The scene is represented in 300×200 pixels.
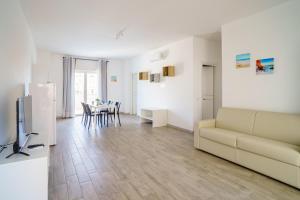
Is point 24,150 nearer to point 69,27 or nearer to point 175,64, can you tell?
point 69,27

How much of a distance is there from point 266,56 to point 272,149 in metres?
1.85

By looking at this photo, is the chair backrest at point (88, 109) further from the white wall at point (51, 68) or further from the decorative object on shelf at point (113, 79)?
the decorative object on shelf at point (113, 79)

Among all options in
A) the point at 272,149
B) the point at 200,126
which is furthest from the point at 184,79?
the point at 272,149

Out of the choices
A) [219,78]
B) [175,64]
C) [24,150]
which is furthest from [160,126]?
[24,150]

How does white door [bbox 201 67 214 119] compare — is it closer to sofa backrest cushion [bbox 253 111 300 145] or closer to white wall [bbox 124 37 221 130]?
white wall [bbox 124 37 221 130]

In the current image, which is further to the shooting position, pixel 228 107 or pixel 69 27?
pixel 69 27

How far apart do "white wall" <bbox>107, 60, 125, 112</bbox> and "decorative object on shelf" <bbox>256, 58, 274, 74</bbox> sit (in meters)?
6.79

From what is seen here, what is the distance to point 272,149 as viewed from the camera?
2420mm

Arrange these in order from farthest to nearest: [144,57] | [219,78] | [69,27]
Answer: [144,57]
[219,78]
[69,27]

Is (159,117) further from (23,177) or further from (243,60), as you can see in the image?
(23,177)

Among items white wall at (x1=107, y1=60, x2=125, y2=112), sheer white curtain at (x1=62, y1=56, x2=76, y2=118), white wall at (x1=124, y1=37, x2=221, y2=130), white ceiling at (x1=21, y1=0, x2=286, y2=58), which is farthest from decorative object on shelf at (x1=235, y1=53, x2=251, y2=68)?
sheer white curtain at (x1=62, y1=56, x2=76, y2=118)

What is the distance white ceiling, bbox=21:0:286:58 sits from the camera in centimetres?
304

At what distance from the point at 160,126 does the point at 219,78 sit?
251 cm

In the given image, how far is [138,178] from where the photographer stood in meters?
2.46
